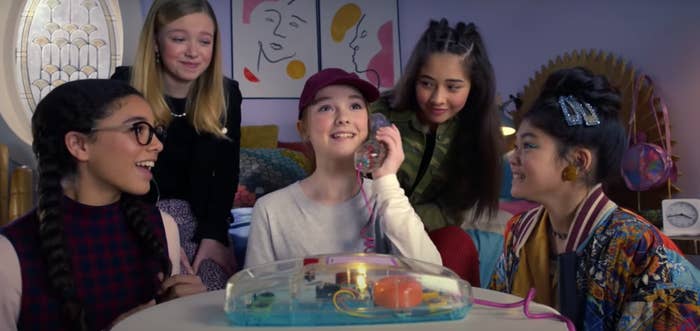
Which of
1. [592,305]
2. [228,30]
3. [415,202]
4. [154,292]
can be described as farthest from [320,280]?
[228,30]

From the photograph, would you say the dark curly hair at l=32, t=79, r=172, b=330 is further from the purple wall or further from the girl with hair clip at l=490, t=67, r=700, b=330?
the purple wall

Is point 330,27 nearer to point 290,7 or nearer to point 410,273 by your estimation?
point 290,7

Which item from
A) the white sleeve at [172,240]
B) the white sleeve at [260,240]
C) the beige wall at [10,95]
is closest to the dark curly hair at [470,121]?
the white sleeve at [260,240]

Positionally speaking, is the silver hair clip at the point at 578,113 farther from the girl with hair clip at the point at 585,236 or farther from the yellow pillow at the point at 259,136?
the yellow pillow at the point at 259,136

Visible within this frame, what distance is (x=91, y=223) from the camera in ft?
4.31

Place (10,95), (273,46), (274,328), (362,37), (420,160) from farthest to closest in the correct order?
(362,37), (273,46), (10,95), (420,160), (274,328)

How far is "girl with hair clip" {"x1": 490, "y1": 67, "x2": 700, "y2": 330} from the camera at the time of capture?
1367 mm

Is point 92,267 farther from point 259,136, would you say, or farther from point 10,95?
point 259,136

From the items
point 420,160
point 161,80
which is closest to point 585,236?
point 420,160

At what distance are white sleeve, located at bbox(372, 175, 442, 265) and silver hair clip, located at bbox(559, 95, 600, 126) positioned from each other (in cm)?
48

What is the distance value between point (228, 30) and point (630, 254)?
2655 mm

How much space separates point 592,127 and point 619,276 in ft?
1.22

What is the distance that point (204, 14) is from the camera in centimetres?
181

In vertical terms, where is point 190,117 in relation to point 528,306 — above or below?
above
